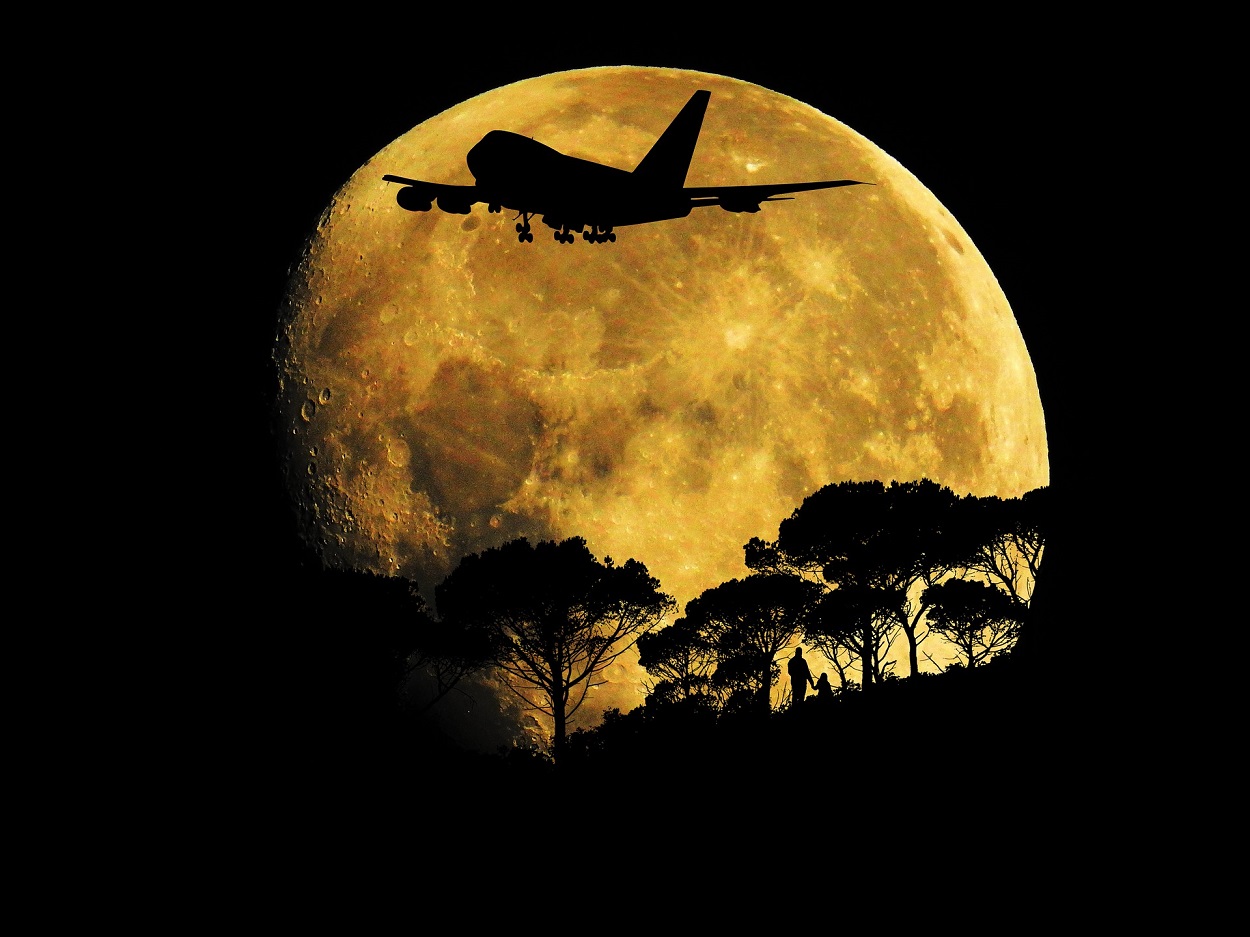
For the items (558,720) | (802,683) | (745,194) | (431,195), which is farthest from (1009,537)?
(431,195)

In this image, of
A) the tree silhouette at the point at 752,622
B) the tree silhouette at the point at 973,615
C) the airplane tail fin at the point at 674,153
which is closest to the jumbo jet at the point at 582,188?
the airplane tail fin at the point at 674,153

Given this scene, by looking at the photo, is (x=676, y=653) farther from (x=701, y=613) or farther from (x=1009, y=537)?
(x=1009, y=537)

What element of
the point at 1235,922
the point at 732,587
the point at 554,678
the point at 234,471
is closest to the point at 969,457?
the point at 732,587

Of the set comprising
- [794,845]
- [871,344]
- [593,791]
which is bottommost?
[794,845]

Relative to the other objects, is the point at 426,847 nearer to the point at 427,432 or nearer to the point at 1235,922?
the point at 427,432

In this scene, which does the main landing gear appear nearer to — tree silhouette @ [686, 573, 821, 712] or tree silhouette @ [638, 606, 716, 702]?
tree silhouette @ [686, 573, 821, 712]
